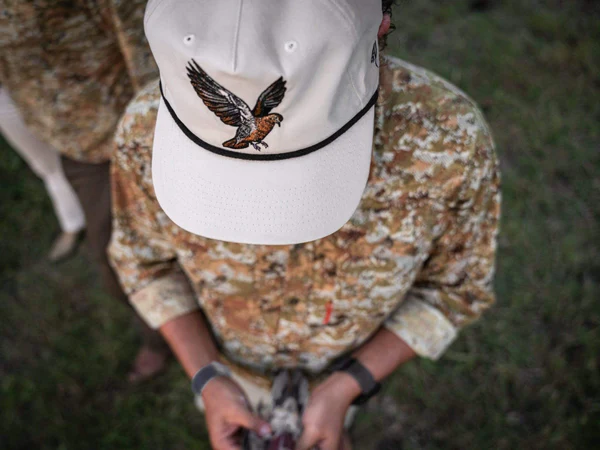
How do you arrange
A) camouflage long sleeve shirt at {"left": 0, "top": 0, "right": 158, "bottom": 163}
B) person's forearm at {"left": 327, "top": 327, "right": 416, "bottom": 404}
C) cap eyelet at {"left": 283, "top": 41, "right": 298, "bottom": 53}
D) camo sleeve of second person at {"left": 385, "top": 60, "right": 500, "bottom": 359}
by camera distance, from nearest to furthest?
1. cap eyelet at {"left": 283, "top": 41, "right": 298, "bottom": 53}
2. camo sleeve of second person at {"left": 385, "top": 60, "right": 500, "bottom": 359}
3. person's forearm at {"left": 327, "top": 327, "right": 416, "bottom": 404}
4. camouflage long sleeve shirt at {"left": 0, "top": 0, "right": 158, "bottom": 163}

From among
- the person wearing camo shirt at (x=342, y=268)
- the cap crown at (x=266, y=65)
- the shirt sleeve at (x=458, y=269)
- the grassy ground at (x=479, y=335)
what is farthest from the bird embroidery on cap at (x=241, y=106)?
the grassy ground at (x=479, y=335)

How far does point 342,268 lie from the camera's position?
125cm

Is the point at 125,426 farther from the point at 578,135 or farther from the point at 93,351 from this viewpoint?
the point at 578,135

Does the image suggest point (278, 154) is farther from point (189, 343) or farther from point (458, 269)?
point (189, 343)

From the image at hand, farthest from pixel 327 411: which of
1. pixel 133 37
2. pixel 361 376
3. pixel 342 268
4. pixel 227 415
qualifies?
pixel 133 37

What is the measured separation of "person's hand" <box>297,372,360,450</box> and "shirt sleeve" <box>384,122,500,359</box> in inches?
8.9

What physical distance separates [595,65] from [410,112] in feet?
9.92

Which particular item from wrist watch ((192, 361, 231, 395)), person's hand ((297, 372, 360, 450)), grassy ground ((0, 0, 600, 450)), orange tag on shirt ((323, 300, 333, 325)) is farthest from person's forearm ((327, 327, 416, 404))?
grassy ground ((0, 0, 600, 450))

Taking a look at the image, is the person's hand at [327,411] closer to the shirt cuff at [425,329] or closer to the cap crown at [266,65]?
the shirt cuff at [425,329]

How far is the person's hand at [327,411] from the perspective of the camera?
1.38 meters

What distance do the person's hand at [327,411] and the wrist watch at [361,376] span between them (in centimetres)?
2

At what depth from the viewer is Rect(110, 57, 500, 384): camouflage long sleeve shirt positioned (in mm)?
1136

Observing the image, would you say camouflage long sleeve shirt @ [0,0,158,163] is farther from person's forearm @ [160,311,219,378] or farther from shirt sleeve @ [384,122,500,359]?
shirt sleeve @ [384,122,500,359]

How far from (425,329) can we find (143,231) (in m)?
0.90
